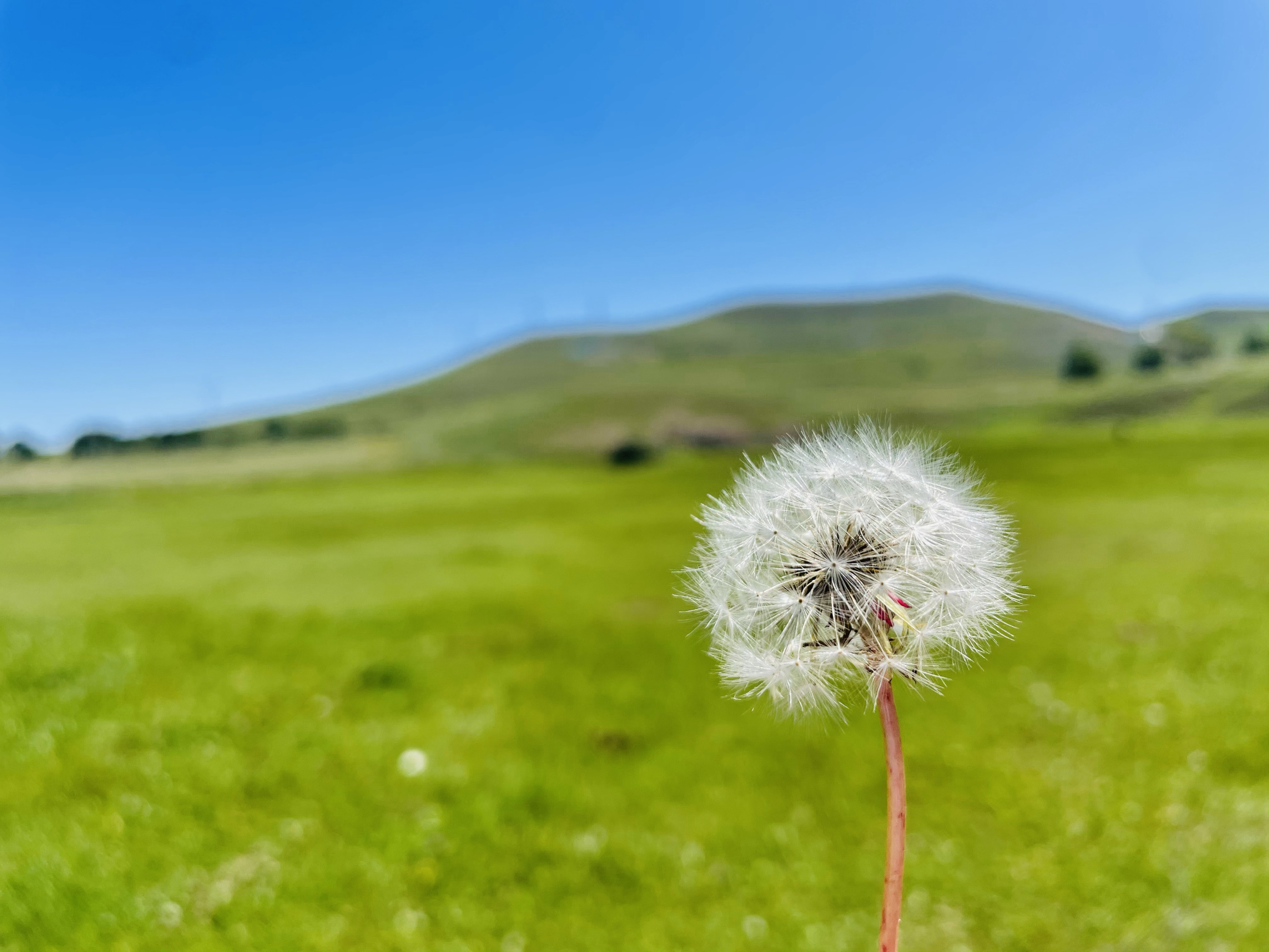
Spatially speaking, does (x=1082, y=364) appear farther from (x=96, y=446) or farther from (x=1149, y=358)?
(x=96, y=446)

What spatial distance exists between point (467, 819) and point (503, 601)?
842cm

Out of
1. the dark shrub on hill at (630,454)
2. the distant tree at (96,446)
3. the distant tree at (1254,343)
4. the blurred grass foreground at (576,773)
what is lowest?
the blurred grass foreground at (576,773)

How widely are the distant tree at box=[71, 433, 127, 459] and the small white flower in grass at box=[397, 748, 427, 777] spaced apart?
29335 millimetres

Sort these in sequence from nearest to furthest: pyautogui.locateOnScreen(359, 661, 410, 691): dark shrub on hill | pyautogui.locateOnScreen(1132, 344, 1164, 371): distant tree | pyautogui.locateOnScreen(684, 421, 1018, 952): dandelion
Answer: pyautogui.locateOnScreen(684, 421, 1018, 952): dandelion
pyautogui.locateOnScreen(359, 661, 410, 691): dark shrub on hill
pyautogui.locateOnScreen(1132, 344, 1164, 371): distant tree

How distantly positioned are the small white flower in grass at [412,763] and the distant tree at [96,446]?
29.3 m

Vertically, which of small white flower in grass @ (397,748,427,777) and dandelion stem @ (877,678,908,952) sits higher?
dandelion stem @ (877,678,908,952)

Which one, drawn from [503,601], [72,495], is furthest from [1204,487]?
[72,495]

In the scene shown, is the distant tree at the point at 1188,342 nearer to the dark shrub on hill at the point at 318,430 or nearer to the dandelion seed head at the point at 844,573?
the dark shrub on hill at the point at 318,430

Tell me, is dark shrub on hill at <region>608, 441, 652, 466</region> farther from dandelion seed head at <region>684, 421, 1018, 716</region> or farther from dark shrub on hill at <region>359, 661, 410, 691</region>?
Answer: dandelion seed head at <region>684, 421, 1018, 716</region>

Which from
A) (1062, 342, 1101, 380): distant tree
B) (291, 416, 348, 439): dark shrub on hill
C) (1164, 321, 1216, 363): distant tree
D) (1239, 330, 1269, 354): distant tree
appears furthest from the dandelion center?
(1062, 342, 1101, 380): distant tree

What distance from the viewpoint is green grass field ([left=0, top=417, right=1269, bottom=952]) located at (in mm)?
5645

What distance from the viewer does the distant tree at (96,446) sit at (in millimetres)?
29234

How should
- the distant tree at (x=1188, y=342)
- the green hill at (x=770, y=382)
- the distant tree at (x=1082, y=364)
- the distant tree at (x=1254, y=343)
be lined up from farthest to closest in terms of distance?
1. the distant tree at (x=1082, y=364)
2. the green hill at (x=770, y=382)
3. the distant tree at (x=1188, y=342)
4. the distant tree at (x=1254, y=343)

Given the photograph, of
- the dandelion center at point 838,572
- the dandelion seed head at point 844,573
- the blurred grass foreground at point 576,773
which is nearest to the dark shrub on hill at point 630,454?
the blurred grass foreground at point 576,773
